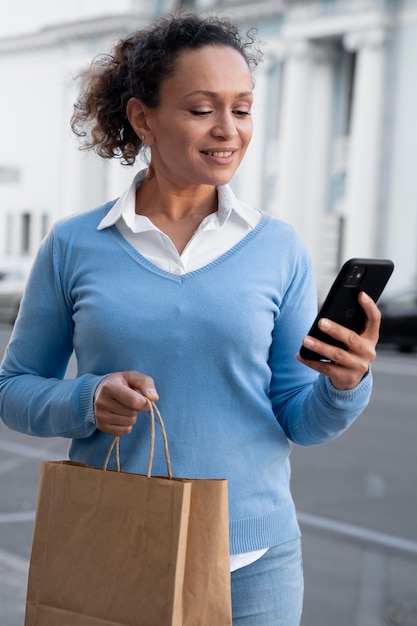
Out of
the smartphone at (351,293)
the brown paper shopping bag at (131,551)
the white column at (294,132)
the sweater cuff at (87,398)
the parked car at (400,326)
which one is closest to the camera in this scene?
the brown paper shopping bag at (131,551)

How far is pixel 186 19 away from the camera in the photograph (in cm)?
215

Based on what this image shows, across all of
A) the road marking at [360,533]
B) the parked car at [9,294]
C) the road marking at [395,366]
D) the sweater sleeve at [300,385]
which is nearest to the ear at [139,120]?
the sweater sleeve at [300,385]

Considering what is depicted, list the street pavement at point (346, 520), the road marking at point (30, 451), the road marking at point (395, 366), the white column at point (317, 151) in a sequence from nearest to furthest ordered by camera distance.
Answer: the street pavement at point (346, 520) → the road marking at point (30, 451) → the road marking at point (395, 366) → the white column at point (317, 151)

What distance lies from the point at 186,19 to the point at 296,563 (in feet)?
3.52

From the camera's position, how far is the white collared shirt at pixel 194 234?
6.72 ft

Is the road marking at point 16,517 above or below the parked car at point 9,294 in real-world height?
above

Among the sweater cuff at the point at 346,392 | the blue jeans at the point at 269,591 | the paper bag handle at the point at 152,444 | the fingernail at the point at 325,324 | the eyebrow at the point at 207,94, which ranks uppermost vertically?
the eyebrow at the point at 207,94

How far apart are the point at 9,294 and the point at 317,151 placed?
27.5 ft

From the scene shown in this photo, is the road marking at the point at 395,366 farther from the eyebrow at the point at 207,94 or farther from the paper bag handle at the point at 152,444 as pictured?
the paper bag handle at the point at 152,444

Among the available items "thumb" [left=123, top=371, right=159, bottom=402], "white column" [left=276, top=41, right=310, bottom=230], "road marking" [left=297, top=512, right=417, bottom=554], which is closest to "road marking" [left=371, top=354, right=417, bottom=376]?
"road marking" [left=297, top=512, right=417, bottom=554]

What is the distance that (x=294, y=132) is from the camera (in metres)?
27.0

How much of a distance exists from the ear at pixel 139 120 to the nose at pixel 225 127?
195 millimetres

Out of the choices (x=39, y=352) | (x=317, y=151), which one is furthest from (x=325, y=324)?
(x=317, y=151)

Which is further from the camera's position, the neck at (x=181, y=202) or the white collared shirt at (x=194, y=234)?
the neck at (x=181, y=202)
